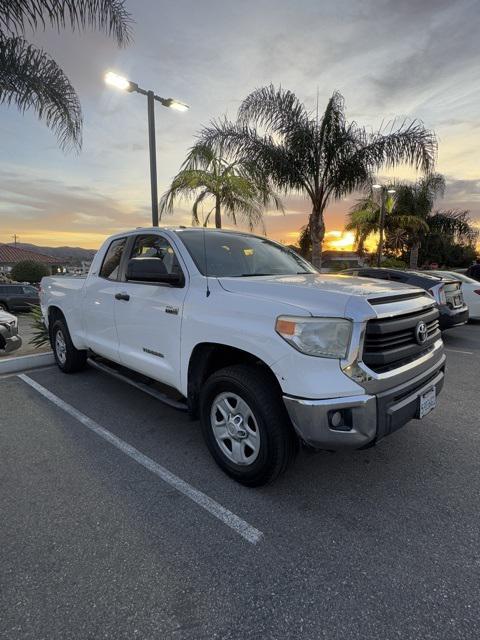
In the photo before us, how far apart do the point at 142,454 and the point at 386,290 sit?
7.82ft

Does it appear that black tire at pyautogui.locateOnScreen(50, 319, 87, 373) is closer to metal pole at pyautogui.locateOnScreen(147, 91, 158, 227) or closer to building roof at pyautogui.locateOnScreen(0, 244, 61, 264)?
metal pole at pyautogui.locateOnScreen(147, 91, 158, 227)

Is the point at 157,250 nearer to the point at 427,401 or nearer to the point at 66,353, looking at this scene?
the point at 66,353

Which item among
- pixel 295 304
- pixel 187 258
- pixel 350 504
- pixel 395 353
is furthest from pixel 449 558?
pixel 187 258

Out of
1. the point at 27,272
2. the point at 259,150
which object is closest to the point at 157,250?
the point at 259,150

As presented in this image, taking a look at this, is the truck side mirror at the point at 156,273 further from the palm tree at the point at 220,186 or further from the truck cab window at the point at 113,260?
the palm tree at the point at 220,186

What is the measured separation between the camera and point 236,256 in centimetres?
367

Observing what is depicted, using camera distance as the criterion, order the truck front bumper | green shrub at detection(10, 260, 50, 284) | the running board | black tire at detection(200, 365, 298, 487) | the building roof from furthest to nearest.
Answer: the building roof
green shrub at detection(10, 260, 50, 284)
the running board
black tire at detection(200, 365, 298, 487)
the truck front bumper

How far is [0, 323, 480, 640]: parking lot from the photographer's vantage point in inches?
71.9

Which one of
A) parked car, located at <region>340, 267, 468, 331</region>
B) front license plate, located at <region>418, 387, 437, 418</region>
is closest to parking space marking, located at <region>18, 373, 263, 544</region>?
front license plate, located at <region>418, 387, 437, 418</region>

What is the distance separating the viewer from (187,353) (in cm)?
312

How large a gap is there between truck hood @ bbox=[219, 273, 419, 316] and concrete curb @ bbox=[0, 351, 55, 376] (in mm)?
4431

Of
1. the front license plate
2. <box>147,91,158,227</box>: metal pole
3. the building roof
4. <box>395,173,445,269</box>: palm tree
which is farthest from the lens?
the building roof

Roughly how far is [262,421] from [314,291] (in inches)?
35.9

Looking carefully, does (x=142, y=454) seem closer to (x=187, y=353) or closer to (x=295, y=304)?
(x=187, y=353)
